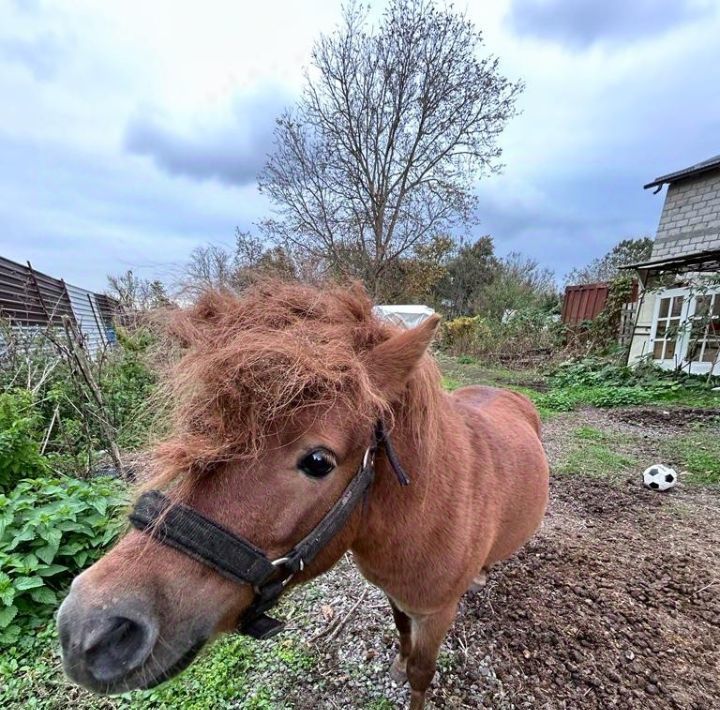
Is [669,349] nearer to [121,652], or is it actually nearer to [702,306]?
[702,306]

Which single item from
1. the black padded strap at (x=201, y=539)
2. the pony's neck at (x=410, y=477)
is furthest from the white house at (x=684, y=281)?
the black padded strap at (x=201, y=539)

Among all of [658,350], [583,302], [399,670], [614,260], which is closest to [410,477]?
[399,670]

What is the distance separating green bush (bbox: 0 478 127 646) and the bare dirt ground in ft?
4.71

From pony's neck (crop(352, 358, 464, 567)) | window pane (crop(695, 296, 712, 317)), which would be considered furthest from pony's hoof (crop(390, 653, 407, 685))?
window pane (crop(695, 296, 712, 317))

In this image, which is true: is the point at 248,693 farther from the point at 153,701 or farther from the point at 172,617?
the point at 172,617

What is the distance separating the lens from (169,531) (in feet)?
3.03

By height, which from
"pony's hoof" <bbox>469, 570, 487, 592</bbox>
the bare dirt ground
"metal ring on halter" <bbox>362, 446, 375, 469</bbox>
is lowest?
the bare dirt ground

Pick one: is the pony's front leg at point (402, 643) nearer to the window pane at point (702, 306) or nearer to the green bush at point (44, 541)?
the green bush at point (44, 541)

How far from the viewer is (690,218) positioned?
10.6 m

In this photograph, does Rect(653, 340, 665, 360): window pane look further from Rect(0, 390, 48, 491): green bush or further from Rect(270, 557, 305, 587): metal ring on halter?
Rect(0, 390, 48, 491): green bush

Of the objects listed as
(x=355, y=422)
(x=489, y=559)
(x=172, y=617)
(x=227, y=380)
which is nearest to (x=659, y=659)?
(x=489, y=559)

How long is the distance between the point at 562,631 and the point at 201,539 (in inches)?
98.9

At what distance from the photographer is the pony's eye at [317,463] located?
3.37ft

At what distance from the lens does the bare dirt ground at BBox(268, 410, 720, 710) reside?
1.99 meters
